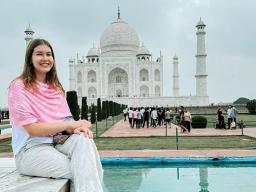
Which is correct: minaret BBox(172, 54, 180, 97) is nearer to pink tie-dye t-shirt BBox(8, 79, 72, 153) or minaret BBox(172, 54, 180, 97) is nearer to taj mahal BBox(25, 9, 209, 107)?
taj mahal BBox(25, 9, 209, 107)

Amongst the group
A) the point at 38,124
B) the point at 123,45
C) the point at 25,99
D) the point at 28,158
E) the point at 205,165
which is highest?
the point at 123,45

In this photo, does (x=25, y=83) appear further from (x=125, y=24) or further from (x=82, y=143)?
(x=125, y=24)

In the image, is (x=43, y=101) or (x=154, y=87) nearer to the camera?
(x=43, y=101)

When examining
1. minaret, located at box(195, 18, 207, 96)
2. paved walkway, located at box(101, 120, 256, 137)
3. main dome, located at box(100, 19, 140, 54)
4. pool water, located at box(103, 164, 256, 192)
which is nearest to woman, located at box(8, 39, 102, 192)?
pool water, located at box(103, 164, 256, 192)

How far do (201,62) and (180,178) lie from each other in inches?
1404

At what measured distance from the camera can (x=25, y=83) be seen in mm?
2273

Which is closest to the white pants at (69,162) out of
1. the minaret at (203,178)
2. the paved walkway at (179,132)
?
the minaret at (203,178)

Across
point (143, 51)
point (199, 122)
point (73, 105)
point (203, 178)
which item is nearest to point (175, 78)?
point (143, 51)

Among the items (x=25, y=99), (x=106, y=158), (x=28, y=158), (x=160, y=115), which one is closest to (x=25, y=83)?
(x=25, y=99)

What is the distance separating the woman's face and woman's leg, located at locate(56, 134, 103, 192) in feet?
1.72

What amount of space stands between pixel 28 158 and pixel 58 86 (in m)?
0.53

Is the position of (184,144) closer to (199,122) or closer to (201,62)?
(199,122)

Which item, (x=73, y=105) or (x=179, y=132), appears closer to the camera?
(x=73, y=105)

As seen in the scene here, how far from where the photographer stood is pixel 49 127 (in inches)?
85.4
